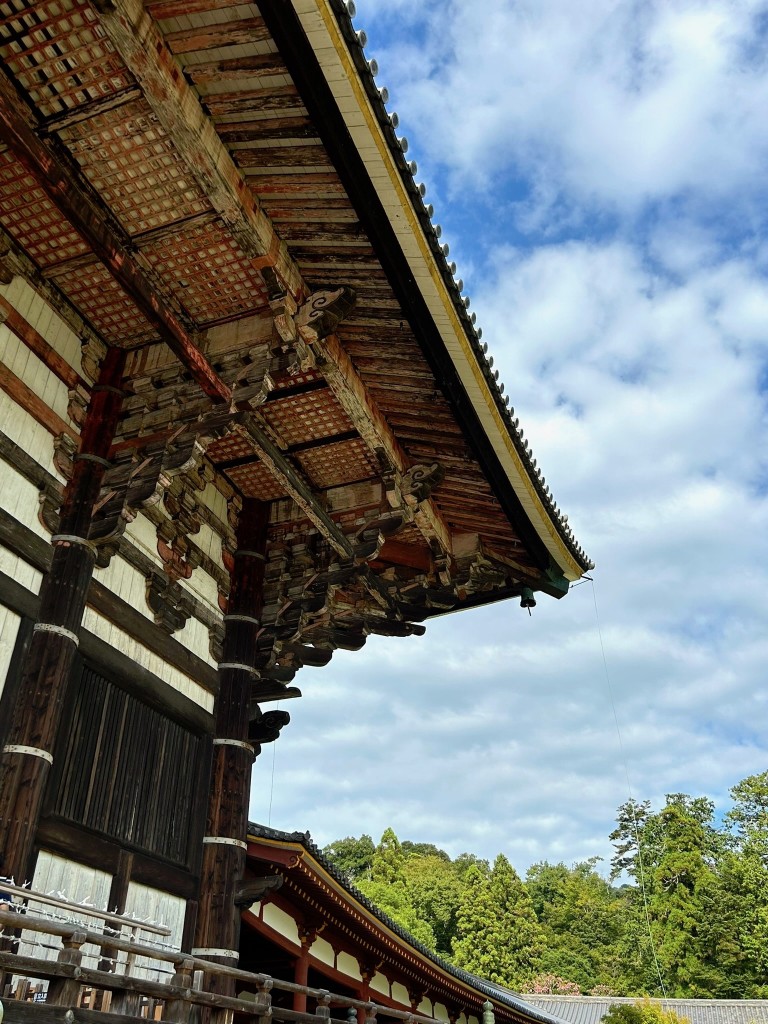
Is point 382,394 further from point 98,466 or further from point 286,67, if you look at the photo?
point 286,67

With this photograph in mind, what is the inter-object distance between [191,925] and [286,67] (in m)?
7.27

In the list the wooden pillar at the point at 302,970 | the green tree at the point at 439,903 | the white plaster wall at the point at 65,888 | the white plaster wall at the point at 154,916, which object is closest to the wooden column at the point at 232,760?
the white plaster wall at the point at 154,916

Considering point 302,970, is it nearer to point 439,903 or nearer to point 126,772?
point 126,772

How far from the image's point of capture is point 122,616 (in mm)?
7613

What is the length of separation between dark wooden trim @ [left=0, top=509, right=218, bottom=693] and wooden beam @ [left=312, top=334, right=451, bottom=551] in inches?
113

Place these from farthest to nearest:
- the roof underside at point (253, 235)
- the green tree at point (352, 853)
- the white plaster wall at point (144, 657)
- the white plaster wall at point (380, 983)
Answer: the green tree at point (352, 853)
the white plaster wall at point (380, 983)
the white plaster wall at point (144, 657)
the roof underside at point (253, 235)

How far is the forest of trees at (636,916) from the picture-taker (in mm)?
42781

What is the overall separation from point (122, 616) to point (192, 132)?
4.17 m

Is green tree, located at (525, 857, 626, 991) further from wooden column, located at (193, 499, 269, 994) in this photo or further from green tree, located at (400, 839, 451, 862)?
wooden column, located at (193, 499, 269, 994)

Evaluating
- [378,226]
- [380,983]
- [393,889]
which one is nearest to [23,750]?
[378,226]

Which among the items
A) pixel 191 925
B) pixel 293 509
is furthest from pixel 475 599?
pixel 191 925

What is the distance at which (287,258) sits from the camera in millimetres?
7297

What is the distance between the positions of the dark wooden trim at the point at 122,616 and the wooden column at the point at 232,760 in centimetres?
33

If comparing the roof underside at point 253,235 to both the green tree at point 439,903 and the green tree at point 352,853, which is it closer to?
the green tree at point 439,903
